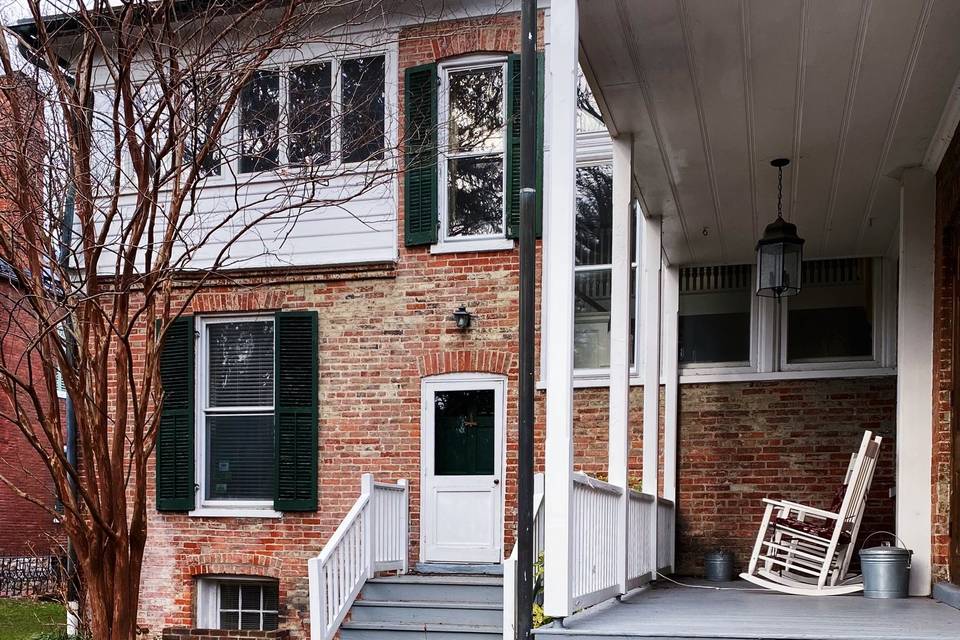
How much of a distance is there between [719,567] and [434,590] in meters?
2.38

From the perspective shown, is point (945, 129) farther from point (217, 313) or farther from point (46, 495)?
point (46, 495)

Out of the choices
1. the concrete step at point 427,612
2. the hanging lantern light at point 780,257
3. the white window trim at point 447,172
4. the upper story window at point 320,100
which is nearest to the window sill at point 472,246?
the white window trim at point 447,172

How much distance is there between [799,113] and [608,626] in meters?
3.21

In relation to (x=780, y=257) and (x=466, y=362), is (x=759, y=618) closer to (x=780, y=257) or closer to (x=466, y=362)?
(x=780, y=257)

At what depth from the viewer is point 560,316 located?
14.6 feet

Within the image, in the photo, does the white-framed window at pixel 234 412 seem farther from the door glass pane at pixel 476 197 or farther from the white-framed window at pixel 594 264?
the white-framed window at pixel 594 264

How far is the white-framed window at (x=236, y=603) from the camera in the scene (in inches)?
414

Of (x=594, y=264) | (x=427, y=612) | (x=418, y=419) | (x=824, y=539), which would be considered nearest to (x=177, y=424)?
(x=418, y=419)

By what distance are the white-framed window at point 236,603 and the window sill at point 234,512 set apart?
0.62 m

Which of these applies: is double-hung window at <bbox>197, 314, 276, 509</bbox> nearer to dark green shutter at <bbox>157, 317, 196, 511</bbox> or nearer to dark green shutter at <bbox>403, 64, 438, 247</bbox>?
dark green shutter at <bbox>157, 317, 196, 511</bbox>

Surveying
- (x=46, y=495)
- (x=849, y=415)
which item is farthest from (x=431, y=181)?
(x=46, y=495)

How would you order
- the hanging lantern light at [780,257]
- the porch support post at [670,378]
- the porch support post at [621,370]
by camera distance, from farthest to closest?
the porch support post at [670,378] → the hanging lantern light at [780,257] → the porch support post at [621,370]

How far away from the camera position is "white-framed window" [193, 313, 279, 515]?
34.8 ft

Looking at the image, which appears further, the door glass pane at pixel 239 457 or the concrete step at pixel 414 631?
the door glass pane at pixel 239 457
